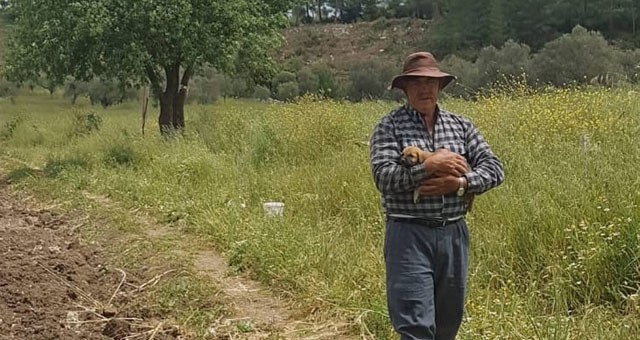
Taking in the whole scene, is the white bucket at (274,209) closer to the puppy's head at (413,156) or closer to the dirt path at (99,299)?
the dirt path at (99,299)

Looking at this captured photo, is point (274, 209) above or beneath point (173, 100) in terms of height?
beneath

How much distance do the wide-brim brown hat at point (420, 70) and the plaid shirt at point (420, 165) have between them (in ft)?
0.49

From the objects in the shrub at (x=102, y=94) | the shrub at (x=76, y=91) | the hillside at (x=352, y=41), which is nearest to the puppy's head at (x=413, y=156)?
the shrub at (x=102, y=94)

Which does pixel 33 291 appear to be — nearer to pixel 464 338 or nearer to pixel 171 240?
pixel 171 240

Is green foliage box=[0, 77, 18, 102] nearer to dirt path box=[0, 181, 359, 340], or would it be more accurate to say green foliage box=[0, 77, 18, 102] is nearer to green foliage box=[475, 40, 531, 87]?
green foliage box=[475, 40, 531, 87]

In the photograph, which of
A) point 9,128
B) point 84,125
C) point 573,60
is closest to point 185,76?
point 84,125

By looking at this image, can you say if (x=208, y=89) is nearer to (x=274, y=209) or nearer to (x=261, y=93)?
(x=261, y=93)

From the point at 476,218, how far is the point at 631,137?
6.26 feet

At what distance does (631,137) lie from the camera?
671 centimetres

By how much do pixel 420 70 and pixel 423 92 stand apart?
0.35ft

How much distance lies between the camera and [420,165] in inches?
131

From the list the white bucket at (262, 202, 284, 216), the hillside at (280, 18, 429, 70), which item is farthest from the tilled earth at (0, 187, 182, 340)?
the hillside at (280, 18, 429, 70)

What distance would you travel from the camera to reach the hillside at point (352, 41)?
61.0 metres

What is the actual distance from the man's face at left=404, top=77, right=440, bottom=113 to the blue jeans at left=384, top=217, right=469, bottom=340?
56 cm
